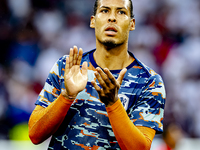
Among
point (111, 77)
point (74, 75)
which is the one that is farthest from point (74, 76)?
point (111, 77)

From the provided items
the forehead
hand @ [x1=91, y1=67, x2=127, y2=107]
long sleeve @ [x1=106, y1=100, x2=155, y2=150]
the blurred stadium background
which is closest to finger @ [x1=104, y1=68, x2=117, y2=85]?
hand @ [x1=91, y1=67, x2=127, y2=107]

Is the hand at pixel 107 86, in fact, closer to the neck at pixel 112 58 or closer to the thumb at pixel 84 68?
the thumb at pixel 84 68

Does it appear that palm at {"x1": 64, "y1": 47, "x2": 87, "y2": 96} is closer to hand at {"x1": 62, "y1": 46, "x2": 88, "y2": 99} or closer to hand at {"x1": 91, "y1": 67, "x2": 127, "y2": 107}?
hand at {"x1": 62, "y1": 46, "x2": 88, "y2": 99}

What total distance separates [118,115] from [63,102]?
1.13ft

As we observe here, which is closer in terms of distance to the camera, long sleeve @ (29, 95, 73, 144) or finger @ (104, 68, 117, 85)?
finger @ (104, 68, 117, 85)

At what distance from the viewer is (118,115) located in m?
1.55

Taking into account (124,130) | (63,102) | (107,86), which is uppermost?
(107,86)

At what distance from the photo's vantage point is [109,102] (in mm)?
1551

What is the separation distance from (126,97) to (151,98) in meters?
0.17

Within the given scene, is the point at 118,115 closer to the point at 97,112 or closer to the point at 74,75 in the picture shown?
the point at 97,112

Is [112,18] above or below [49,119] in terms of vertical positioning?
above

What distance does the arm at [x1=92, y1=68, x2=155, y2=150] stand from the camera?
1506 millimetres

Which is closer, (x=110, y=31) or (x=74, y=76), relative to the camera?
(x=74, y=76)

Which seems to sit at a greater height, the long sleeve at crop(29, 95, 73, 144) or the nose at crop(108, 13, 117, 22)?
the nose at crop(108, 13, 117, 22)
